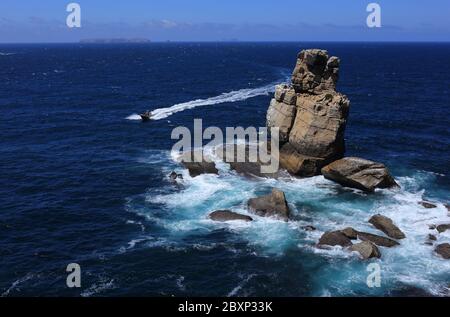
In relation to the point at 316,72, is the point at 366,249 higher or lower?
lower

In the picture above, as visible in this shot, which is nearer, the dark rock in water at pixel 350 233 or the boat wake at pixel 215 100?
the dark rock in water at pixel 350 233

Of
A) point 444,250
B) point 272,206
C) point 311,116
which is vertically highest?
point 311,116

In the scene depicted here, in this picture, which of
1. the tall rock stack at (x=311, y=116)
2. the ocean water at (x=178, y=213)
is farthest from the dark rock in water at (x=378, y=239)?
the tall rock stack at (x=311, y=116)

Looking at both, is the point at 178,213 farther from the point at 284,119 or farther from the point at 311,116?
→ the point at 311,116

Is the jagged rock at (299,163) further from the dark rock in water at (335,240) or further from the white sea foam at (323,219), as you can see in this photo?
the dark rock in water at (335,240)

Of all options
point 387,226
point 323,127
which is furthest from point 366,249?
point 323,127

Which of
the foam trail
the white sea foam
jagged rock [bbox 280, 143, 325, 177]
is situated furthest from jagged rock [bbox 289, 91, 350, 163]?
the foam trail

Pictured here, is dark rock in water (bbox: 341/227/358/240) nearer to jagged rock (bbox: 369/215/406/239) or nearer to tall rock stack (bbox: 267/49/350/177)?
jagged rock (bbox: 369/215/406/239)
